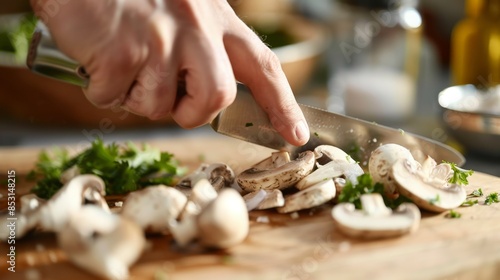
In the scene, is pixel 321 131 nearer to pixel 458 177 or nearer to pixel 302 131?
pixel 302 131

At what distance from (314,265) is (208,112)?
1.51ft

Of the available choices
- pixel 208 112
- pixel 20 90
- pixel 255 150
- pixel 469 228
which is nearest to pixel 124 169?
pixel 208 112

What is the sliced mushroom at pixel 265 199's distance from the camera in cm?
164

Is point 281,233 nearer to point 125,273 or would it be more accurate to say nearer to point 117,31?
point 125,273

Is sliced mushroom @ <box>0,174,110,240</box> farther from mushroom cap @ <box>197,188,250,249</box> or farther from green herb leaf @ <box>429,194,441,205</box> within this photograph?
green herb leaf @ <box>429,194,441,205</box>

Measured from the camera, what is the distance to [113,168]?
194 centimetres

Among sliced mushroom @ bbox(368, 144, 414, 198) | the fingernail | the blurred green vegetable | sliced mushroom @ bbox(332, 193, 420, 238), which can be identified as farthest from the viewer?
the blurred green vegetable

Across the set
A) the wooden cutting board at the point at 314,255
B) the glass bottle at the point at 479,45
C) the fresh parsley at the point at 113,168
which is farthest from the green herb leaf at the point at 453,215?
the glass bottle at the point at 479,45

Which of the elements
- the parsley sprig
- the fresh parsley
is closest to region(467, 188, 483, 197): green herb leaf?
the parsley sprig

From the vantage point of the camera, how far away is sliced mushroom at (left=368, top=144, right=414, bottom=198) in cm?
166

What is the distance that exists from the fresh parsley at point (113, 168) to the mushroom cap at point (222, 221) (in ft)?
1.95

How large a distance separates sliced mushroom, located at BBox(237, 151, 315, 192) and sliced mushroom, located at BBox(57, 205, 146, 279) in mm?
469

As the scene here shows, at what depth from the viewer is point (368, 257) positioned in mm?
1373

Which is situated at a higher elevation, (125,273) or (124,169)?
(125,273)
